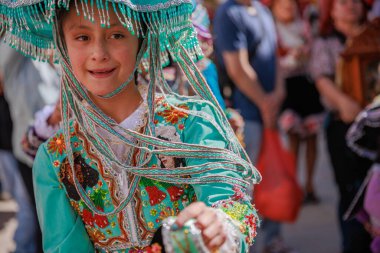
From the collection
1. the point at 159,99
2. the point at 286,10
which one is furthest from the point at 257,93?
the point at 159,99

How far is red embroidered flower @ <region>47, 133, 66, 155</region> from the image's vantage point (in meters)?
2.34

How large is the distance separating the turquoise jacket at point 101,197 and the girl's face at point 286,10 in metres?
4.32

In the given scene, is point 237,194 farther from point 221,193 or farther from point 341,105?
point 341,105

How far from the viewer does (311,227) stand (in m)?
6.09

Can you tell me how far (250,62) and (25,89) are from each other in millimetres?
1598

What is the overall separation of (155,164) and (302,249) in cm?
353

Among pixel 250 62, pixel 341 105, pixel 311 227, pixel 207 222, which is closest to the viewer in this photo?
pixel 207 222

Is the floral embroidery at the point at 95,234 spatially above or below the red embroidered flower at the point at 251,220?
below

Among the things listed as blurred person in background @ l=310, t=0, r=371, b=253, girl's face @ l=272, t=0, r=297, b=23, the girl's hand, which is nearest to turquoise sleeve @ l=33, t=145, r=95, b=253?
the girl's hand

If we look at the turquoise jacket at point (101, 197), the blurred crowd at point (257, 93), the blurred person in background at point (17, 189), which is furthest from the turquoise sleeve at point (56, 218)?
the blurred person in background at point (17, 189)

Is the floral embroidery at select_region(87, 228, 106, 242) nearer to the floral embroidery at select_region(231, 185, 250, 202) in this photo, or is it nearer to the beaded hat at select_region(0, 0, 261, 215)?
the beaded hat at select_region(0, 0, 261, 215)

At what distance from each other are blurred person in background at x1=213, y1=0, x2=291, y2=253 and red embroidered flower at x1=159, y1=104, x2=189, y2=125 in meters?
2.74

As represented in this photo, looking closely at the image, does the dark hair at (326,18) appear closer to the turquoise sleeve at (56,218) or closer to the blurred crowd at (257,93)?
the blurred crowd at (257,93)

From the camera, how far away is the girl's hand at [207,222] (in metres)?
1.68
